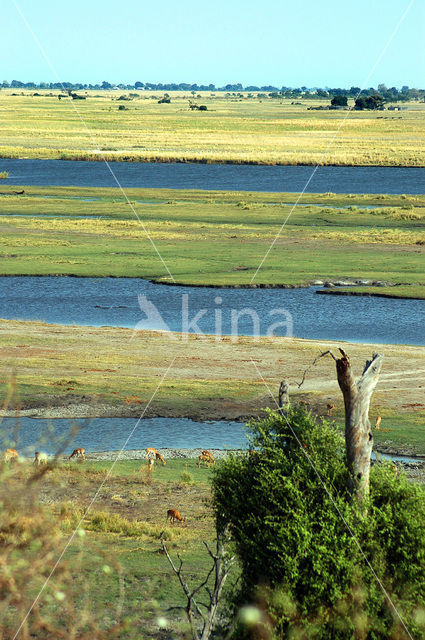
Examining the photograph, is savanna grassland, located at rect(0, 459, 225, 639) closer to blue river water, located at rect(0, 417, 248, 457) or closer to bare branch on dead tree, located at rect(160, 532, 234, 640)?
bare branch on dead tree, located at rect(160, 532, 234, 640)

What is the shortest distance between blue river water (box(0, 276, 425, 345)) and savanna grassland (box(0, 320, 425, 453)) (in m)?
2.05

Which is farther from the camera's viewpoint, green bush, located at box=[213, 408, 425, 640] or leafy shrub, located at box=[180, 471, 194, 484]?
leafy shrub, located at box=[180, 471, 194, 484]

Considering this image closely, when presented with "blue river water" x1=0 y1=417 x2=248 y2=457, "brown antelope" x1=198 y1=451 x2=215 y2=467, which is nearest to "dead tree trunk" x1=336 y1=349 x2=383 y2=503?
"brown antelope" x1=198 y1=451 x2=215 y2=467

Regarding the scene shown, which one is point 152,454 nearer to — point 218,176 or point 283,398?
point 283,398

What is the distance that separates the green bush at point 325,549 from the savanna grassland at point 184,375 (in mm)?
12204

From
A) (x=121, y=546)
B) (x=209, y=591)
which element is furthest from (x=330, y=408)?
(x=209, y=591)

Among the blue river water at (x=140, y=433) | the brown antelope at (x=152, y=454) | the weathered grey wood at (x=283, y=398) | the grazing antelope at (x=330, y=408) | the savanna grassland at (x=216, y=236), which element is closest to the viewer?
the weathered grey wood at (x=283, y=398)

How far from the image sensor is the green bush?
11.2m

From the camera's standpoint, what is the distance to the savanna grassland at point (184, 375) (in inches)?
1062

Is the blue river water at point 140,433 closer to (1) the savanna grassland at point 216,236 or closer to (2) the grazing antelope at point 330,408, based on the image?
(2) the grazing antelope at point 330,408

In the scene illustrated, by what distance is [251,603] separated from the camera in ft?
38.5

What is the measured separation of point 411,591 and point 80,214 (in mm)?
62880

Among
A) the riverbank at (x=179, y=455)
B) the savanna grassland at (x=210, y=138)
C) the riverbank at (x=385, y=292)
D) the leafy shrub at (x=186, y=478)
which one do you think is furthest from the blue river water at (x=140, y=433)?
the savanna grassland at (x=210, y=138)

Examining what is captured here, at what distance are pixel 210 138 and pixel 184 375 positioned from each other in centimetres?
11423
